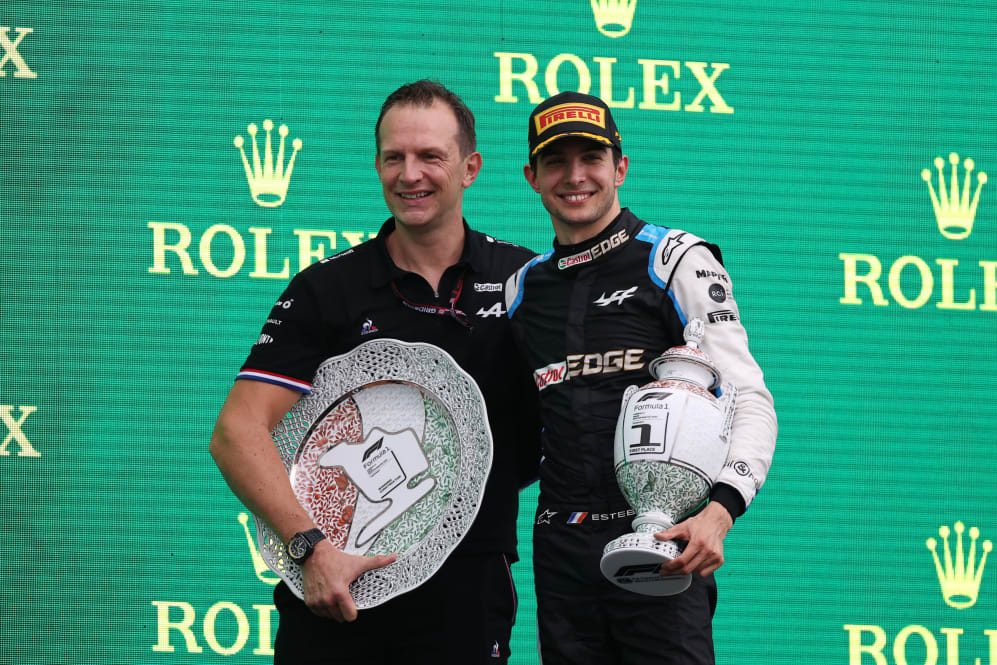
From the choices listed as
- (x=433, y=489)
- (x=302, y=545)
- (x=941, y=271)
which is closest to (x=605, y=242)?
(x=433, y=489)

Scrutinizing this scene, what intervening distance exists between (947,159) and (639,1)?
955 mm

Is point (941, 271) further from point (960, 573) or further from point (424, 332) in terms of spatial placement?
point (424, 332)

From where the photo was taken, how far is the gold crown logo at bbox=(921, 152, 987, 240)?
11.2 feet

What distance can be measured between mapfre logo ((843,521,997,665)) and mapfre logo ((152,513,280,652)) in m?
1.46

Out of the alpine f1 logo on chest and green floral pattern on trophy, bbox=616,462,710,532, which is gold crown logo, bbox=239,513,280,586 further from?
green floral pattern on trophy, bbox=616,462,710,532

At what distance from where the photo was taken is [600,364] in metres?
1.98

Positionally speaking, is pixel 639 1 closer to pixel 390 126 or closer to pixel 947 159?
pixel 947 159

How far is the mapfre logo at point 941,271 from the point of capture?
3.35 meters

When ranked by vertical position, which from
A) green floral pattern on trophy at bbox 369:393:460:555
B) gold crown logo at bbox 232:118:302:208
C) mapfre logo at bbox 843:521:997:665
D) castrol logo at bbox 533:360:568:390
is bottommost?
mapfre logo at bbox 843:521:997:665

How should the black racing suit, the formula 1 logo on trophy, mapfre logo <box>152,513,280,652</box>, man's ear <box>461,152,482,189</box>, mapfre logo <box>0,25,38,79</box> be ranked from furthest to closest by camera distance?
mapfre logo <box>0,25,38,79</box>, mapfre logo <box>152,513,280,652</box>, man's ear <box>461,152,482,189</box>, the black racing suit, the formula 1 logo on trophy

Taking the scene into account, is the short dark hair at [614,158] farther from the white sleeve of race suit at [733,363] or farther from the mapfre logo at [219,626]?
the mapfre logo at [219,626]

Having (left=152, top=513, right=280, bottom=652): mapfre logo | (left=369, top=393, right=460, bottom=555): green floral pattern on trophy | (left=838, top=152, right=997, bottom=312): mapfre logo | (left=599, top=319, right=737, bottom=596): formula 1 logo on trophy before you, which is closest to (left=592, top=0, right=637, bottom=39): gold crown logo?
(left=838, top=152, right=997, bottom=312): mapfre logo

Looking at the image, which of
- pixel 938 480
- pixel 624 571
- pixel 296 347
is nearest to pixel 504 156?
pixel 296 347

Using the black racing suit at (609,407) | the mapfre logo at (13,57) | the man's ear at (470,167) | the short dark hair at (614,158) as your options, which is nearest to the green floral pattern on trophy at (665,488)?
the black racing suit at (609,407)
